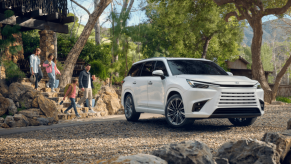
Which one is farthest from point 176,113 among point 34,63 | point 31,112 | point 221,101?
point 34,63

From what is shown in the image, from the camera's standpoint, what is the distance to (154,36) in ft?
98.7

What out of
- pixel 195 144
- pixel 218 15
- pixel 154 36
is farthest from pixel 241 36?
pixel 195 144

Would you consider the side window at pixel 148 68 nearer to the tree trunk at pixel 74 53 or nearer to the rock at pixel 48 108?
the rock at pixel 48 108

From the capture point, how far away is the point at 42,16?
53.8 ft

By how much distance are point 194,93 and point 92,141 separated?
2.57 metres

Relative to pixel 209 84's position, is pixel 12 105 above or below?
below

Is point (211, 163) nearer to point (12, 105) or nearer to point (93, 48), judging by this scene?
point (12, 105)

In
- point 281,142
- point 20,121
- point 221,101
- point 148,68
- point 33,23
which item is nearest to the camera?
point 281,142

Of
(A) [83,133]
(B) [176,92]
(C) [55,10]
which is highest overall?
Answer: (C) [55,10]

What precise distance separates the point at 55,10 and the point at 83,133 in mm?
10581

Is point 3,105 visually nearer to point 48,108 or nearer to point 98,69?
point 48,108

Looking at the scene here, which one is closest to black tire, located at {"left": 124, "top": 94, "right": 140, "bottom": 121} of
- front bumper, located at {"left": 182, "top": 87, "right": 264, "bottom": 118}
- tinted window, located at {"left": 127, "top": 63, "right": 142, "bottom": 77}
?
tinted window, located at {"left": 127, "top": 63, "right": 142, "bottom": 77}

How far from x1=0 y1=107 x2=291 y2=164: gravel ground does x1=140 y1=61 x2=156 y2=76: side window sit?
5.51ft

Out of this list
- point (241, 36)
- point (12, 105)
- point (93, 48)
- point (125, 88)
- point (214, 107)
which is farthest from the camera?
point (241, 36)
